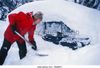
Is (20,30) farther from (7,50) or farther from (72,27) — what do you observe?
(72,27)

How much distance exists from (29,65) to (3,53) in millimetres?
213

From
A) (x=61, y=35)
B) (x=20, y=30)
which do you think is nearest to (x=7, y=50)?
(x=20, y=30)

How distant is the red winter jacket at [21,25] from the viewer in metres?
1.98

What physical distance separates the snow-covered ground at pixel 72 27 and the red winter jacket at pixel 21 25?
4 centimetres

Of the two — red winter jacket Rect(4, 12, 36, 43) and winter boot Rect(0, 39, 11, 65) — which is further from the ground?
red winter jacket Rect(4, 12, 36, 43)

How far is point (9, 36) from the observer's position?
1.99 meters

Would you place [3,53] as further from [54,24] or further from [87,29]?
[87,29]

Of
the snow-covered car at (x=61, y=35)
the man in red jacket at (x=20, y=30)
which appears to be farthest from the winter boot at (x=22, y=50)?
the snow-covered car at (x=61, y=35)

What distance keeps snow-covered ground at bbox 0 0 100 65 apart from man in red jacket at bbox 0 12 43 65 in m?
0.03

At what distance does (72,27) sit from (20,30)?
388 mm

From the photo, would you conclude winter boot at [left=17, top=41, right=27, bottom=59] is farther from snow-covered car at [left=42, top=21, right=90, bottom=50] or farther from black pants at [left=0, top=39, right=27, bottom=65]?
snow-covered car at [left=42, top=21, right=90, bottom=50]

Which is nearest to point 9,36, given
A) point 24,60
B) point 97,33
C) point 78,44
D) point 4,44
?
point 4,44

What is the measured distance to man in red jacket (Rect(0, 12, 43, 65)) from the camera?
1.98m

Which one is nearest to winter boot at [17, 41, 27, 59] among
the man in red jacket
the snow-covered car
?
the man in red jacket
